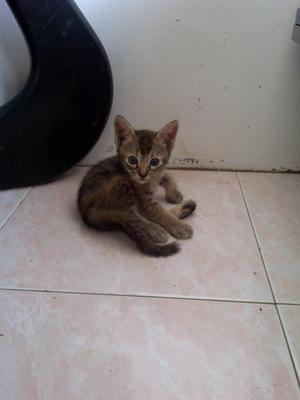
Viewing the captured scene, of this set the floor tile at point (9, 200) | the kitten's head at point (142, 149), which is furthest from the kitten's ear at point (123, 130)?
the floor tile at point (9, 200)

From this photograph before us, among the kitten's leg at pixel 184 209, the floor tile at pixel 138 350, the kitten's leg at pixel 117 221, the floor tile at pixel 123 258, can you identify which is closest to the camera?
the floor tile at pixel 138 350

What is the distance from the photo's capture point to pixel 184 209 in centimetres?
92

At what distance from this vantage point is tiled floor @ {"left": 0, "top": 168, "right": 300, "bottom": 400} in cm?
53

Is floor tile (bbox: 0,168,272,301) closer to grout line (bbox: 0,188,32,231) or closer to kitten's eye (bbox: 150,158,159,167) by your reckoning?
grout line (bbox: 0,188,32,231)

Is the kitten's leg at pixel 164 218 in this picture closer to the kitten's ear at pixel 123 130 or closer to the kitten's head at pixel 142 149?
the kitten's head at pixel 142 149

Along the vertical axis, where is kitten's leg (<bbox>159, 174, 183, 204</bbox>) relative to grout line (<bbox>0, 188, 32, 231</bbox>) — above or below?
above

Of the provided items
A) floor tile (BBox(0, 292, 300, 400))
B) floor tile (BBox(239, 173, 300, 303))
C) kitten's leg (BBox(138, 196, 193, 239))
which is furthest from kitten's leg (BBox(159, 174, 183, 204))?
floor tile (BBox(0, 292, 300, 400))

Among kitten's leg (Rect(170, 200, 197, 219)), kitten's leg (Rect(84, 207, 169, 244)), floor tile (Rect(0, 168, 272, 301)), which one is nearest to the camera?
floor tile (Rect(0, 168, 272, 301))

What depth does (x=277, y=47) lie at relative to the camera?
0.97m

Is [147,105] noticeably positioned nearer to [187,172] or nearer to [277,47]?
[187,172]

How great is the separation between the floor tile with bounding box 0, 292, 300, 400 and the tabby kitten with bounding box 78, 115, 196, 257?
0.20 metres

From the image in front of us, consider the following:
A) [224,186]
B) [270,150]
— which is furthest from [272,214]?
[270,150]

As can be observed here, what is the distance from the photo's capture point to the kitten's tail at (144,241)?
0.78 metres

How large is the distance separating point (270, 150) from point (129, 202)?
1.84ft
